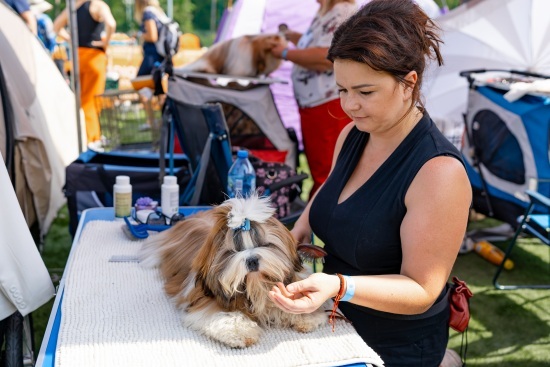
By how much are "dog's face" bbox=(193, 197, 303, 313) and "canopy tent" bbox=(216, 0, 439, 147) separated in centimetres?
560

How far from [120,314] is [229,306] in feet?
1.17

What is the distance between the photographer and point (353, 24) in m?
1.71

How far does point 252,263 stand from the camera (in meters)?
1.53

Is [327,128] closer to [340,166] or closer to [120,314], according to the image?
[340,166]

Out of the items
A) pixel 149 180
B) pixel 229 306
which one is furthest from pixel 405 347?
pixel 149 180

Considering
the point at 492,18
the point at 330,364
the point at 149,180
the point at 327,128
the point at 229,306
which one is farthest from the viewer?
the point at 492,18

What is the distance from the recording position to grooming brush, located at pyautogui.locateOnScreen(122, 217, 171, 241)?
2.39 m

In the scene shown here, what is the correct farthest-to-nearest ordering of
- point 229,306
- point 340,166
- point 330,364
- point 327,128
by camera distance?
1. point 327,128
2. point 340,166
3. point 229,306
4. point 330,364

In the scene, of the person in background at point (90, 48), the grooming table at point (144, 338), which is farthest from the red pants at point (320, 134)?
the person in background at point (90, 48)

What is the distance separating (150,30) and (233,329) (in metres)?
6.10

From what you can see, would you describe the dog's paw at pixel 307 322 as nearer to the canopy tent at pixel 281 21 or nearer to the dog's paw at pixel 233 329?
the dog's paw at pixel 233 329

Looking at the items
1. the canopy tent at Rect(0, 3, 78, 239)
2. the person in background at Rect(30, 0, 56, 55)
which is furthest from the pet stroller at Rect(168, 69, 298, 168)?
the person in background at Rect(30, 0, 56, 55)

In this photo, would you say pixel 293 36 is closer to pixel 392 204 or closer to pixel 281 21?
pixel 281 21

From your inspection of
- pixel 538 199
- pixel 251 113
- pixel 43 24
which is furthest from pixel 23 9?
pixel 538 199
